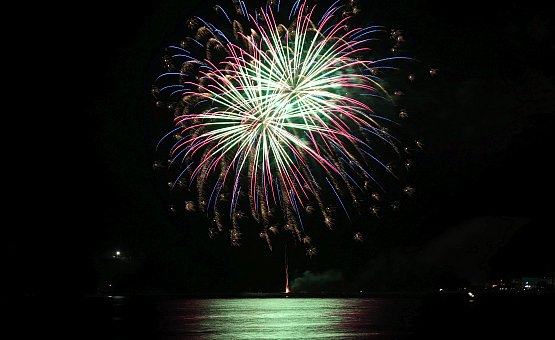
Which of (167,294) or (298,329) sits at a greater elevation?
(167,294)

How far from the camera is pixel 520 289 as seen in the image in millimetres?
132875

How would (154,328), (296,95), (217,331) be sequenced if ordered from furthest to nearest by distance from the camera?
(296,95) < (154,328) < (217,331)

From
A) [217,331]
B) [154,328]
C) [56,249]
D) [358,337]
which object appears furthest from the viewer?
[56,249]

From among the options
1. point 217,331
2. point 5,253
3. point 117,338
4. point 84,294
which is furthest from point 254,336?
point 84,294

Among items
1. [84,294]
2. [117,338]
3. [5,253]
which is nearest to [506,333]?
[117,338]

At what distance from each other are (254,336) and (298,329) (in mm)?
5100

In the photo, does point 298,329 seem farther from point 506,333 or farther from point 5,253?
point 5,253

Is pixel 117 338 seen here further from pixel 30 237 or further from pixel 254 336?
pixel 30 237

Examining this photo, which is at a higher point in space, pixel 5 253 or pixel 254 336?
pixel 5 253

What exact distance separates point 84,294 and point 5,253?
23.9 m

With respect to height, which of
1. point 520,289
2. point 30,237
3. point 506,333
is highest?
point 30,237

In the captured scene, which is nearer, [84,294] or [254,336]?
[254,336]

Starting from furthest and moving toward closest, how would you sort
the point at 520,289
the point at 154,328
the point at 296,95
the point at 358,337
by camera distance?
the point at 520,289
the point at 296,95
the point at 154,328
the point at 358,337

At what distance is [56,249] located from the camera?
315 ft
